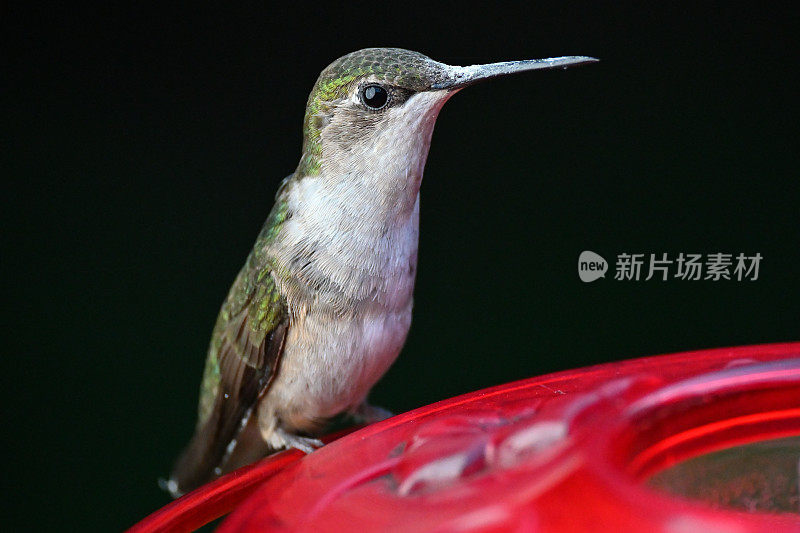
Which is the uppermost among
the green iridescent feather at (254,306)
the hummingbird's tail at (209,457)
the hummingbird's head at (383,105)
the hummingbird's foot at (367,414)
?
the hummingbird's head at (383,105)

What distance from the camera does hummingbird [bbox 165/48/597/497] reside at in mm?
1390

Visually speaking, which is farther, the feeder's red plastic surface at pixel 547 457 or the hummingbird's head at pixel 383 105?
the hummingbird's head at pixel 383 105

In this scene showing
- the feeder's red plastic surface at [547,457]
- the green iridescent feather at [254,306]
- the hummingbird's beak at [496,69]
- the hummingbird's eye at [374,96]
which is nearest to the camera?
the feeder's red plastic surface at [547,457]

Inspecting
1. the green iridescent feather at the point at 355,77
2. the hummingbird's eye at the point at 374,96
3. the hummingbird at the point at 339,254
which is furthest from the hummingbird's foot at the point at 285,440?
the hummingbird's eye at the point at 374,96

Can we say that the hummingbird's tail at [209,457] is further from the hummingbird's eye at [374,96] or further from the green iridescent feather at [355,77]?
the hummingbird's eye at [374,96]

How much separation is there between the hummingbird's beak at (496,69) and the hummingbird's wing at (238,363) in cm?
42

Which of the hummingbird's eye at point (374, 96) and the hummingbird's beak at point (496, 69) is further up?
the hummingbird's beak at point (496, 69)

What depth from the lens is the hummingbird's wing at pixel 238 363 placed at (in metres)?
1.57

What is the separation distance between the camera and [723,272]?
285 centimetres

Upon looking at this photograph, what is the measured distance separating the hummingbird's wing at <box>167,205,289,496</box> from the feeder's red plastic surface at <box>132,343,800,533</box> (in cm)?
54

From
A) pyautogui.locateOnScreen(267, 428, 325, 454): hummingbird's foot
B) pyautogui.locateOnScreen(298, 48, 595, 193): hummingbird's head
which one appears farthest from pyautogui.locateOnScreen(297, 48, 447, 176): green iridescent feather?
pyautogui.locateOnScreen(267, 428, 325, 454): hummingbird's foot

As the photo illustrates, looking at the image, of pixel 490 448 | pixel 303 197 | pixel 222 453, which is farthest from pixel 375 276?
pixel 490 448

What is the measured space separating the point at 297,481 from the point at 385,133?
0.70m

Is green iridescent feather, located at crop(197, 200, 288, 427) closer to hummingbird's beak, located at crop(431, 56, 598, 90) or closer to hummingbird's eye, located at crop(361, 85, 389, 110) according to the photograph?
hummingbird's eye, located at crop(361, 85, 389, 110)
